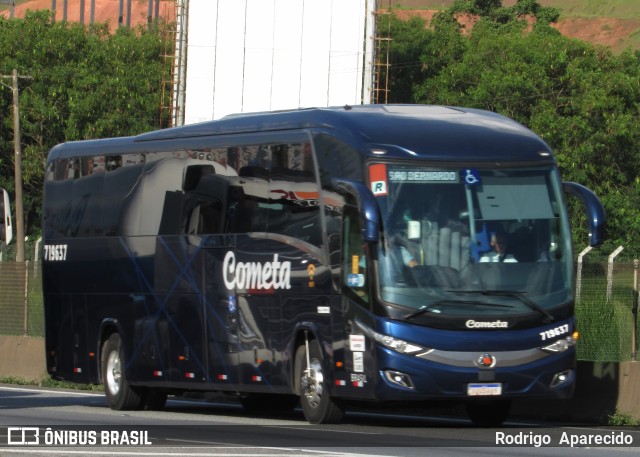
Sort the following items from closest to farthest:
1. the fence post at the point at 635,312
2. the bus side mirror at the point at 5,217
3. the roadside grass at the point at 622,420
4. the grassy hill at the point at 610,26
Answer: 1. the roadside grass at the point at 622,420
2. the fence post at the point at 635,312
3. the bus side mirror at the point at 5,217
4. the grassy hill at the point at 610,26

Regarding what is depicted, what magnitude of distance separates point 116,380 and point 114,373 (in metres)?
0.16

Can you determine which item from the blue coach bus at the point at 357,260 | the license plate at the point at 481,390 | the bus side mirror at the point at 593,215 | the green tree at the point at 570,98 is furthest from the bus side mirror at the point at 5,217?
the green tree at the point at 570,98

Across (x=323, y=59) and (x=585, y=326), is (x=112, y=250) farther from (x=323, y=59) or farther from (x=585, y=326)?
(x=323, y=59)

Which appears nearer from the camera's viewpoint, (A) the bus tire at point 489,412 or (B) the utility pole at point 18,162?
(A) the bus tire at point 489,412

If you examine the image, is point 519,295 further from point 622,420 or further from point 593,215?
point 622,420

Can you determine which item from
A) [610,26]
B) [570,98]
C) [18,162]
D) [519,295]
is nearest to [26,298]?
[519,295]

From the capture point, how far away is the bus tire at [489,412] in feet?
60.1

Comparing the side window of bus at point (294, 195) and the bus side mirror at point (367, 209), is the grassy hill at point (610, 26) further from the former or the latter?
the bus side mirror at point (367, 209)

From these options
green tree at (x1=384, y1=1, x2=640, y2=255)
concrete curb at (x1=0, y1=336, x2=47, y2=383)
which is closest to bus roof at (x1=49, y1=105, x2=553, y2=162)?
concrete curb at (x1=0, y1=336, x2=47, y2=383)

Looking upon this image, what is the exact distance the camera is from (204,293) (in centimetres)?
2055

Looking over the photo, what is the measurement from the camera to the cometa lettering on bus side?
61.8 feet

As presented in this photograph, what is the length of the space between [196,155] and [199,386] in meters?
3.03

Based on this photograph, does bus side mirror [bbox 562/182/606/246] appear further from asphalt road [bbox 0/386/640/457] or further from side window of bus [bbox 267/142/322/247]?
side window of bus [bbox 267/142/322/247]

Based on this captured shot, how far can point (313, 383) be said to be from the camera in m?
18.2
